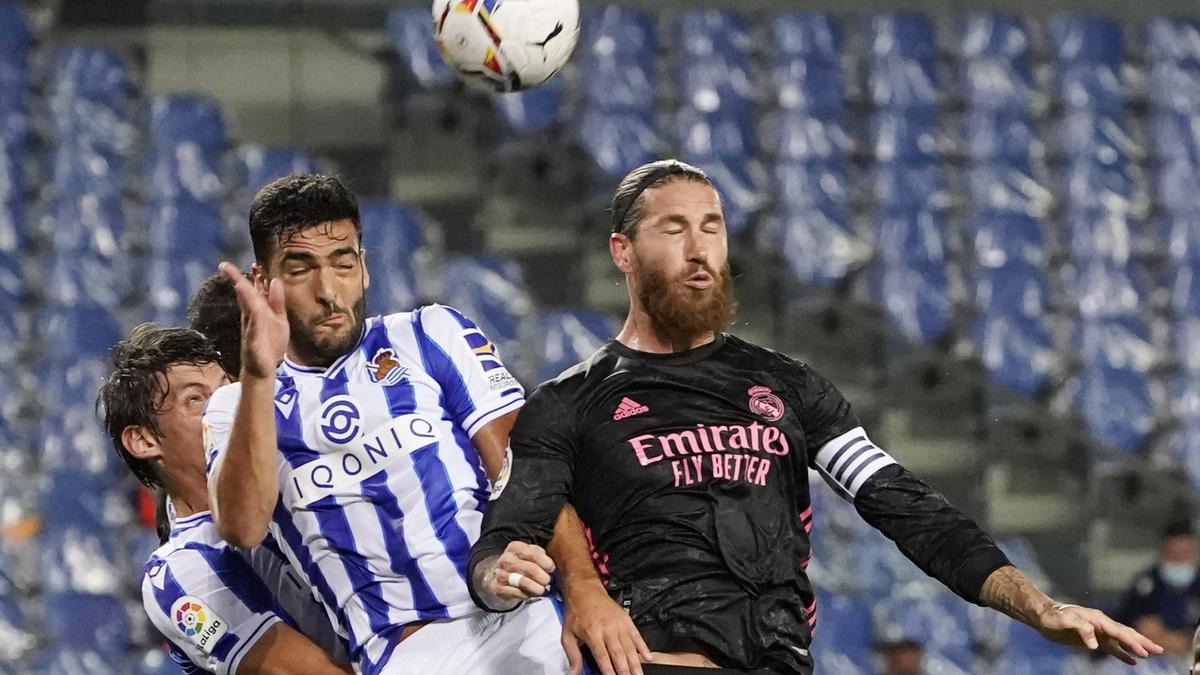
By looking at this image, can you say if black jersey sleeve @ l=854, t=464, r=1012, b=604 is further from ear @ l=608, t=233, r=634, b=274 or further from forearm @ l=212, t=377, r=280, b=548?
forearm @ l=212, t=377, r=280, b=548

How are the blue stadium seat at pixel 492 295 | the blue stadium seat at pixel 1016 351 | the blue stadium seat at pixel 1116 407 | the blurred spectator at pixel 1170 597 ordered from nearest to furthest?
1. the blurred spectator at pixel 1170 597
2. the blue stadium seat at pixel 492 295
3. the blue stadium seat at pixel 1116 407
4. the blue stadium seat at pixel 1016 351

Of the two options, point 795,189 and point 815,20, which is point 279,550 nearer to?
point 795,189

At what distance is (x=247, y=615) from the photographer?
418cm

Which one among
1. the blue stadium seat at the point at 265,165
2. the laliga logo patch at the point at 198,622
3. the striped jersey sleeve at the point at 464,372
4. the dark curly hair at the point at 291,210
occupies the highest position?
the blue stadium seat at the point at 265,165

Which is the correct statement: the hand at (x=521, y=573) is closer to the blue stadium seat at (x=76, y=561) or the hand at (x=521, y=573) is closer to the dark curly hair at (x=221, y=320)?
the dark curly hair at (x=221, y=320)

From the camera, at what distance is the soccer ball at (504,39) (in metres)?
4.39

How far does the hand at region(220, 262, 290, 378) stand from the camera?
344cm

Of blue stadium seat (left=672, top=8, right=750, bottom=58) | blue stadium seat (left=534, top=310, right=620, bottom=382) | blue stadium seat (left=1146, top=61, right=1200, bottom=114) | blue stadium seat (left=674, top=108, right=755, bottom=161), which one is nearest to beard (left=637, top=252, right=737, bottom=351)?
blue stadium seat (left=534, top=310, right=620, bottom=382)

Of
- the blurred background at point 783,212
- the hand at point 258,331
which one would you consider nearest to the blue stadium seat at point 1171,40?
the blurred background at point 783,212

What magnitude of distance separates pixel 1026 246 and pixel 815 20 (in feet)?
6.83

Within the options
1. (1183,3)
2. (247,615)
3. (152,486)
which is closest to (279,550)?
(247,615)

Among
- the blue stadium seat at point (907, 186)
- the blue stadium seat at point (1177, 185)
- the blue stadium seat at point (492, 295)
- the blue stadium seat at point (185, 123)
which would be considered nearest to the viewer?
the blue stadium seat at point (492, 295)

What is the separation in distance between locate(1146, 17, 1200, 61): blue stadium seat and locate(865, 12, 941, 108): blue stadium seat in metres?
1.49

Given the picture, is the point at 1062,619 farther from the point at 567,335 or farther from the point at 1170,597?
the point at 567,335
